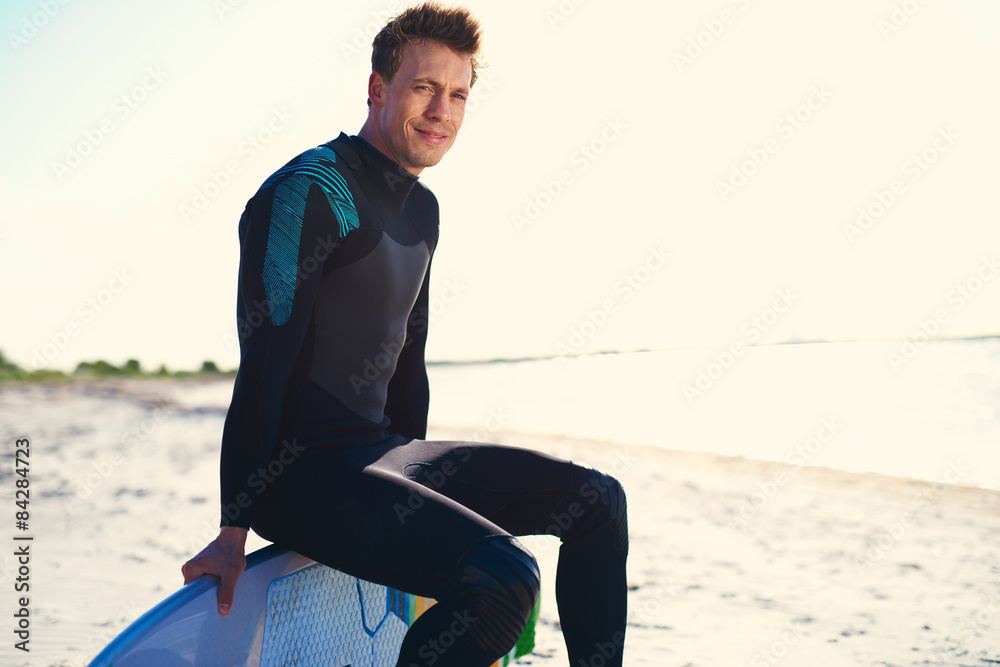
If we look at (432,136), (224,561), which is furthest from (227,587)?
(432,136)

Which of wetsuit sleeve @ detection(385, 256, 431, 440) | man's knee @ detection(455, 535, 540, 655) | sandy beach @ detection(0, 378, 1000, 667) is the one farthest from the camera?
sandy beach @ detection(0, 378, 1000, 667)

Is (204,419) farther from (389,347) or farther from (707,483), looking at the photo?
(389,347)

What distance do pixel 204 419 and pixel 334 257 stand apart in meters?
10.6

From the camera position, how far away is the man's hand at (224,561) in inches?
57.0

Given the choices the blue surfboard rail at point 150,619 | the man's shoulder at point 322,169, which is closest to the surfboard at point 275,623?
the blue surfboard rail at point 150,619

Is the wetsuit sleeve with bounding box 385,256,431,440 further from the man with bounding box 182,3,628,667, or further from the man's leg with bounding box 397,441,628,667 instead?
the man's leg with bounding box 397,441,628,667

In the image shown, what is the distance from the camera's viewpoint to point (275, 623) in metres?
1.69

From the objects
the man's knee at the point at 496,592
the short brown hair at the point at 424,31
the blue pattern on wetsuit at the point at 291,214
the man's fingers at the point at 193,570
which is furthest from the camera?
the short brown hair at the point at 424,31

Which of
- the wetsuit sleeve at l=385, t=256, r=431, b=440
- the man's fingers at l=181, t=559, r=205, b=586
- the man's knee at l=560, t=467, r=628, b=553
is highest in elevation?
the wetsuit sleeve at l=385, t=256, r=431, b=440

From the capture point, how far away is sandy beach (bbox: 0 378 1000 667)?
298 centimetres

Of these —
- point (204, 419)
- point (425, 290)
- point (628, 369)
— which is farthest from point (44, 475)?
point (628, 369)

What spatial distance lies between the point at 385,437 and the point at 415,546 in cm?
47

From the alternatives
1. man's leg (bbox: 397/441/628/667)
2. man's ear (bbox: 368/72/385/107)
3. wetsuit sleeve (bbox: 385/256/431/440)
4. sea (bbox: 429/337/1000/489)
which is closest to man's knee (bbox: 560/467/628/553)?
man's leg (bbox: 397/441/628/667)

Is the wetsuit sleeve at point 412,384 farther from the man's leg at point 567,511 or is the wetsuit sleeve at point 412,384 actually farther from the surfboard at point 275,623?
the surfboard at point 275,623
